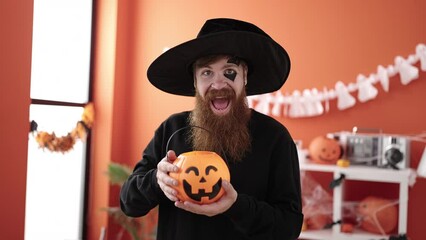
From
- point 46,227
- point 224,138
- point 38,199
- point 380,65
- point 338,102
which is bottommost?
point 46,227

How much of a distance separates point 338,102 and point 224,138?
2.02m

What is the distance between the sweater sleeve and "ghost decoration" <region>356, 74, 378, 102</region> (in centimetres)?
197

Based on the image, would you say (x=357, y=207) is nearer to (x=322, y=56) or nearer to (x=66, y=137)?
(x=322, y=56)

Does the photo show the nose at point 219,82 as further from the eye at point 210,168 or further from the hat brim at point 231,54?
the eye at point 210,168

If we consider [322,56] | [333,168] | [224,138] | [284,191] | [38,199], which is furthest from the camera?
[322,56]

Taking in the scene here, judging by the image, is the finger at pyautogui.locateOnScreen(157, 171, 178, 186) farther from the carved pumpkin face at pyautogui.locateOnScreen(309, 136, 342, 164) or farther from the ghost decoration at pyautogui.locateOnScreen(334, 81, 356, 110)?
the ghost decoration at pyautogui.locateOnScreen(334, 81, 356, 110)

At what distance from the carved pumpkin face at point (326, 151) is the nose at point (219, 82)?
1.74 m

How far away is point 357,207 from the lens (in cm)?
296

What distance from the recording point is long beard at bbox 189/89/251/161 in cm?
139

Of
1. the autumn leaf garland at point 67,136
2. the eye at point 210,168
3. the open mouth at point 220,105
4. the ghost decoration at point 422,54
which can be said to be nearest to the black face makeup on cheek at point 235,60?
the open mouth at point 220,105

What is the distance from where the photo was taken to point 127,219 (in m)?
3.42

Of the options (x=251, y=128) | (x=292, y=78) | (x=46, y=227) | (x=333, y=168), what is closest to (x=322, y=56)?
(x=292, y=78)

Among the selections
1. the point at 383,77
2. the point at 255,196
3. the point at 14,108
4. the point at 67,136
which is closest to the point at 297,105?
the point at 383,77

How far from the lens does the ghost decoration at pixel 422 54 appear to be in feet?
10.0
